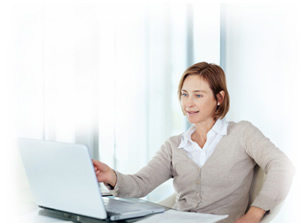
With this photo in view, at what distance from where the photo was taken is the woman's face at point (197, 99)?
5.62ft

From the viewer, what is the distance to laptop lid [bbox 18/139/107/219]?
1109 millimetres

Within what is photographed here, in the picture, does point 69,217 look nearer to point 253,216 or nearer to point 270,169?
point 253,216

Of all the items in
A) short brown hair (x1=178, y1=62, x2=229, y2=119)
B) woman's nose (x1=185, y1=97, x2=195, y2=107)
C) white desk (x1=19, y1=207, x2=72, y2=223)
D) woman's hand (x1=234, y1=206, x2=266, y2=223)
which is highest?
short brown hair (x1=178, y1=62, x2=229, y2=119)

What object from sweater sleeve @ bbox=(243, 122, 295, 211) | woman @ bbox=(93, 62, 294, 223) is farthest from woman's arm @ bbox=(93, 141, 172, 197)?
sweater sleeve @ bbox=(243, 122, 295, 211)

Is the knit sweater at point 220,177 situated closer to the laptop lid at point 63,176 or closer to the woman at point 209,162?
the woman at point 209,162

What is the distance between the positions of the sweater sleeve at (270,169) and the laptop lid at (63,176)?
1.84 ft

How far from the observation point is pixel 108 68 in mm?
2590

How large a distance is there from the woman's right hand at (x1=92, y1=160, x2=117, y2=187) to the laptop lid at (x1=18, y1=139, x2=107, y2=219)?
22 centimetres

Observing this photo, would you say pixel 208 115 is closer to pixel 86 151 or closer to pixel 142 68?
pixel 86 151

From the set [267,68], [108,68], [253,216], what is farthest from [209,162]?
[267,68]

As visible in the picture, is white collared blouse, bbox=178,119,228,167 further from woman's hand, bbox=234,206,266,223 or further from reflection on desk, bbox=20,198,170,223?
reflection on desk, bbox=20,198,170,223

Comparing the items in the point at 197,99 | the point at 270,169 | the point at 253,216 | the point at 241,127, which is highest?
the point at 197,99

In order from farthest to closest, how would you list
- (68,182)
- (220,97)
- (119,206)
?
(220,97), (119,206), (68,182)

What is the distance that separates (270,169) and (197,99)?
0.39 metres
